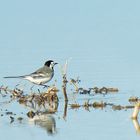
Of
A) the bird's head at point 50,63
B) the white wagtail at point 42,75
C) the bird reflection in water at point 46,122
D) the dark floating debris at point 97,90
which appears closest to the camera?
the bird reflection in water at point 46,122

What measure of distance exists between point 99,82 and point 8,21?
317 inches

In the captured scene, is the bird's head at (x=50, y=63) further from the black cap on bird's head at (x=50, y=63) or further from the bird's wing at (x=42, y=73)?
the bird's wing at (x=42, y=73)

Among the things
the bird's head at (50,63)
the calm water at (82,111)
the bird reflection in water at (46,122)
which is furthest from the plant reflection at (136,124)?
the bird's head at (50,63)

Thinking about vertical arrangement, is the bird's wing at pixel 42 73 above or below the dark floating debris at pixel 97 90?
above

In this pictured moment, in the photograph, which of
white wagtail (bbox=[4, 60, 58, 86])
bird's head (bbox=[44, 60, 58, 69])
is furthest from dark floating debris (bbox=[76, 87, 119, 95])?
bird's head (bbox=[44, 60, 58, 69])

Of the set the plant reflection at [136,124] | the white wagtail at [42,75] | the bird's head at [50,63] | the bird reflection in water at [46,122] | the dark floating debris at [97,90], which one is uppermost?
the bird's head at [50,63]

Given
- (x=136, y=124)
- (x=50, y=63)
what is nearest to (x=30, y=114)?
(x=136, y=124)

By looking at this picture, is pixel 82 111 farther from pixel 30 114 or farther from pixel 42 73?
pixel 42 73

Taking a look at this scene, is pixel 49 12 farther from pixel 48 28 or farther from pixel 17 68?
pixel 17 68

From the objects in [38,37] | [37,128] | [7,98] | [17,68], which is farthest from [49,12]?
[37,128]

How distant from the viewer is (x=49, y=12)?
81.9 ft

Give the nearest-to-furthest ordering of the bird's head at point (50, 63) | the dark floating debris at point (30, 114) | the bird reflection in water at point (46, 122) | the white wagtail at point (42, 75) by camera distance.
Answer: the bird reflection in water at point (46, 122), the dark floating debris at point (30, 114), the white wagtail at point (42, 75), the bird's head at point (50, 63)

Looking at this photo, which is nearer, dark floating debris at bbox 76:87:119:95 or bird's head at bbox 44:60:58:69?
dark floating debris at bbox 76:87:119:95

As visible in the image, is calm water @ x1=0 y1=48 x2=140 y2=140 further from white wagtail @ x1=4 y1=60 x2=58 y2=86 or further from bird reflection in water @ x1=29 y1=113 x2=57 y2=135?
white wagtail @ x1=4 y1=60 x2=58 y2=86
